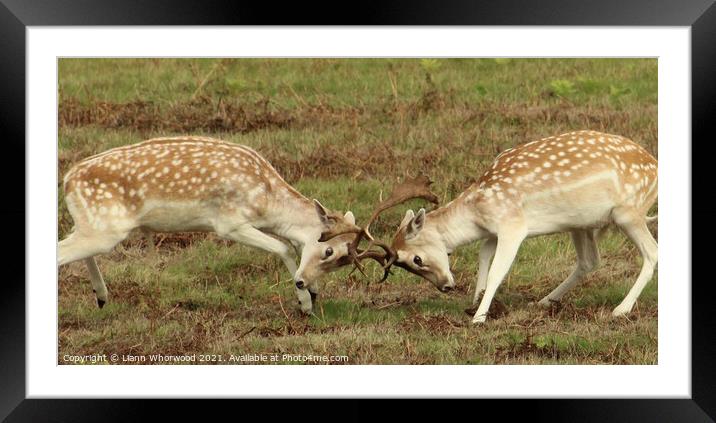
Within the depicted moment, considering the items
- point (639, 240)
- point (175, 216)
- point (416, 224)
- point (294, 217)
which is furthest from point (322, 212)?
point (639, 240)

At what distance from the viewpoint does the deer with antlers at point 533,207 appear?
1185 centimetres

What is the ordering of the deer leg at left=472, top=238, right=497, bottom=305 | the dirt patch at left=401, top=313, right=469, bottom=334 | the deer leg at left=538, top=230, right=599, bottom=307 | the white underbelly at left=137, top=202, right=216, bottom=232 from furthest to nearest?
the deer leg at left=538, top=230, right=599, bottom=307 → the deer leg at left=472, top=238, right=497, bottom=305 → the white underbelly at left=137, top=202, right=216, bottom=232 → the dirt patch at left=401, top=313, right=469, bottom=334

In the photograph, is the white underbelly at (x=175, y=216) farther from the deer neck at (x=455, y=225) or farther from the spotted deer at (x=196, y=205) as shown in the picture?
the deer neck at (x=455, y=225)

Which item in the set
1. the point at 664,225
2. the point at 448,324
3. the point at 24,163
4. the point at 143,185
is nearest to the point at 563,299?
the point at 448,324

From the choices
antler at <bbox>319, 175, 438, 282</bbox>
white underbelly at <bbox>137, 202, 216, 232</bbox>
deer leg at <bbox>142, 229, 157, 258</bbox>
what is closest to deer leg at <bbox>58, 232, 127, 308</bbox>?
white underbelly at <bbox>137, 202, 216, 232</bbox>

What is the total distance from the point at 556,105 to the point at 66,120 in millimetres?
4732

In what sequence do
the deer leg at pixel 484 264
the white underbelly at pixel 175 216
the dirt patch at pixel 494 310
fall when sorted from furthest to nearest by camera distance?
the deer leg at pixel 484 264 < the dirt patch at pixel 494 310 < the white underbelly at pixel 175 216

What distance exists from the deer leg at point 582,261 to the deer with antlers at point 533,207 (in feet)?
0.98

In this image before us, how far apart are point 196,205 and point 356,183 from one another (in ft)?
9.37

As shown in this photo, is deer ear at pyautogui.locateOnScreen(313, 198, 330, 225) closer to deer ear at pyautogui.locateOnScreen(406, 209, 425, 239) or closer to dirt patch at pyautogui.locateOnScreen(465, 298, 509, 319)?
deer ear at pyautogui.locateOnScreen(406, 209, 425, 239)

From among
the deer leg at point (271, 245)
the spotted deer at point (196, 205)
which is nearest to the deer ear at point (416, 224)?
the spotted deer at point (196, 205)

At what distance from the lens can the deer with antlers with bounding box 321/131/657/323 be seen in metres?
11.9

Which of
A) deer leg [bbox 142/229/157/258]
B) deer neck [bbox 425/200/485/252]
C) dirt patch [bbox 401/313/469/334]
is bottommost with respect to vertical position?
dirt patch [bbox 401/313/469/334]

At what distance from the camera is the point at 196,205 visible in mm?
11984
